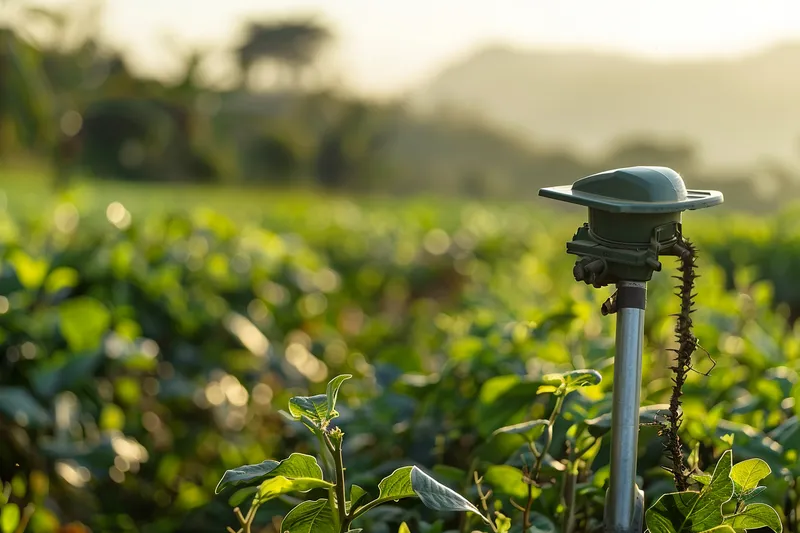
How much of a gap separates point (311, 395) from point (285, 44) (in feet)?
192

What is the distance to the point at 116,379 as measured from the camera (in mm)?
2230

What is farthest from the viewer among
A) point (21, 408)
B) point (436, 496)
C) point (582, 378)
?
→ point (21, 408)

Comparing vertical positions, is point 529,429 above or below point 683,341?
below

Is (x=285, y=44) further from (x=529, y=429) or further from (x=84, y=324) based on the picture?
(x=529, y=429)

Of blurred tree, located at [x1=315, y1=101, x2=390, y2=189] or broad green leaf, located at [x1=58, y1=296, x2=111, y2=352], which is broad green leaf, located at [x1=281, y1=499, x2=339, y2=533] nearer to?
broad green leaf, located at [x1=58, y1=296, x2=111, y2=352]

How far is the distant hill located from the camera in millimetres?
54750

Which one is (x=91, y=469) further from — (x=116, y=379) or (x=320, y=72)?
(x=320, y=72)

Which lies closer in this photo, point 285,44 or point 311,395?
point 311,395

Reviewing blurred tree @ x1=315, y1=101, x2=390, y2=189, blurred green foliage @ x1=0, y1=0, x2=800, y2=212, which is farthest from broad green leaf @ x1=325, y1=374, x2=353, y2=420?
blurred tree @ x1=315, y1=101, x2=390, y2=189

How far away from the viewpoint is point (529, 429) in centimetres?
99

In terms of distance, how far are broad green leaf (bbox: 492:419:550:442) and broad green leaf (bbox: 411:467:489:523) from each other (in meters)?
0.19

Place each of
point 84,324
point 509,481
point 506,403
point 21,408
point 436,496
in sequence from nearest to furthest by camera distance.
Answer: point 436,496 → point 509,481 → point 506,403 → point 21,408 → point 84,324

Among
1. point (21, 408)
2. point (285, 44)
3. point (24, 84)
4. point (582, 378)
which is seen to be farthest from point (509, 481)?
point (285, 44)

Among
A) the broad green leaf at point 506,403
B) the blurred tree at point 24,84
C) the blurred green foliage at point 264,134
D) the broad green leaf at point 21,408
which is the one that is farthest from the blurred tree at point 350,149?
the broad green leaf at point 506,403
